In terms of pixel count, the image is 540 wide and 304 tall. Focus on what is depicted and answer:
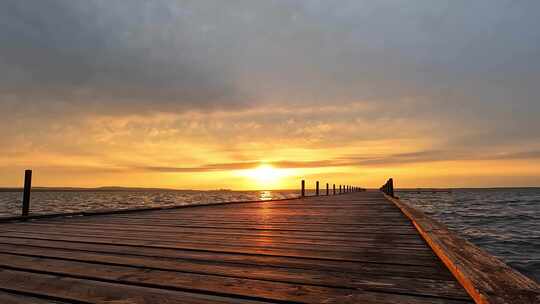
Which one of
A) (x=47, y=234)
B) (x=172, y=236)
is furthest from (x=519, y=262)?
(x=47, y=234)

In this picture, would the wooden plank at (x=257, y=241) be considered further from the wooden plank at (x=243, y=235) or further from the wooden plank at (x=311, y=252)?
the wooden plank at (x=311, y=252)

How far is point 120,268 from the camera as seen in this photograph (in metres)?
2.66

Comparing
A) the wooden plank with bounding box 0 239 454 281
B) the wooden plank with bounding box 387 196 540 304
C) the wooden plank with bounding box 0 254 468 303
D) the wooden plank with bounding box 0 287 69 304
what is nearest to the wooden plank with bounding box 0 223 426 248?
the wooden plank with bounding box 387 196 540 304

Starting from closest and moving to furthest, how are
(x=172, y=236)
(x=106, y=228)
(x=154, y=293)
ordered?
(x=154, y=293) → (x=172, y=236) → (x=106, y=228)

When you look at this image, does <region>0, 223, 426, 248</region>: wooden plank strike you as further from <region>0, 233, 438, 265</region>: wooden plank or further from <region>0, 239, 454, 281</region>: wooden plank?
<region>0, 239, 454, 281</region>: wooden plank

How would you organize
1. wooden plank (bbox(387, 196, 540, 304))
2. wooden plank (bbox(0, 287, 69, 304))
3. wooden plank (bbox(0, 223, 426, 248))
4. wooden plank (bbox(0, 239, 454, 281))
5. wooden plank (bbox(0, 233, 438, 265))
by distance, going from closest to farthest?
wooden plank (bbox(387, 196, 540, 304)), wooden plank (bbox(0, 287, 69, 304)), wooden plank (bbox(0, 239, 454, 281)), wooden plank (bbox(0, 233, 438, 265)), wooden plank (bbox(0, 223, 426, 248))

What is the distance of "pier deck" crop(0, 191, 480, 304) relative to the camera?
2.03 metres

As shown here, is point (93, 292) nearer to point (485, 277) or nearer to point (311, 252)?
point (311, 252)

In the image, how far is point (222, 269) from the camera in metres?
2.63

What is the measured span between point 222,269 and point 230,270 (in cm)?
8

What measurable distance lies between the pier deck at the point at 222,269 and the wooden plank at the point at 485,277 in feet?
0.30

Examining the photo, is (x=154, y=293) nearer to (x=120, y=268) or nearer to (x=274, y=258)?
(x=120, y=268)

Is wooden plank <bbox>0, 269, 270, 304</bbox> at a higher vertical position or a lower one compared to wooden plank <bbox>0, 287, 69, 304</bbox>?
higher

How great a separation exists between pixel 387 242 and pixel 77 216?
6368mm
